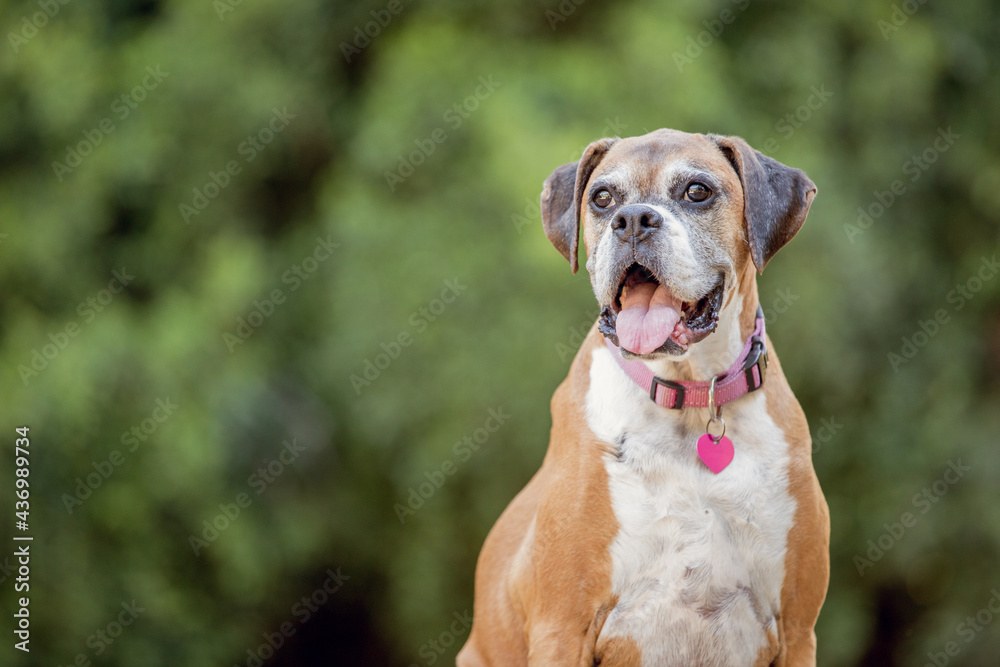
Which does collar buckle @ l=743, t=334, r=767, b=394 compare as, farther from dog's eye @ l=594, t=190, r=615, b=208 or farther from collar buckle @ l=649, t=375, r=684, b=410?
dog's eye @ l=594, t=190, r=615, b=208

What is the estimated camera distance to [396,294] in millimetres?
6418

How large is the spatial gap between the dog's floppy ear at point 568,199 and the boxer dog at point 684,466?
8.5 inches

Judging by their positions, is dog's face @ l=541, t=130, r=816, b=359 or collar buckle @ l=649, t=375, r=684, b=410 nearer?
dog's face @ l=541, t=130, r=816, b=359

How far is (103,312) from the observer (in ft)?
21.8

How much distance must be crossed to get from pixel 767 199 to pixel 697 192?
203 millimetres

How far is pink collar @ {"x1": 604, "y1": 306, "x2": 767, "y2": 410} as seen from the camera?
276cm

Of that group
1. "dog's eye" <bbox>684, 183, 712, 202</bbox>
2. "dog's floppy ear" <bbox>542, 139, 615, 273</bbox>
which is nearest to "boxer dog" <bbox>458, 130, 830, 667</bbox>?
"dog's eye" <bbox>684, 183, 712, 202</bbox>

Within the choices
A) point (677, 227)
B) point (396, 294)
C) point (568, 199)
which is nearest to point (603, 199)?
point (568, 199)

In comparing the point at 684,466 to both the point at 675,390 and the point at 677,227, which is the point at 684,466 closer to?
the point at 675,390

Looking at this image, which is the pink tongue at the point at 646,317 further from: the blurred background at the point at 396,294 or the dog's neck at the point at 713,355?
the blurred background at the point at 396,294

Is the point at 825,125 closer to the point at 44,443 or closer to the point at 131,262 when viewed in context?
the point at 131,262

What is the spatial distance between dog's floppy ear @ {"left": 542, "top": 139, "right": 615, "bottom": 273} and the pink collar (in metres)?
0.39

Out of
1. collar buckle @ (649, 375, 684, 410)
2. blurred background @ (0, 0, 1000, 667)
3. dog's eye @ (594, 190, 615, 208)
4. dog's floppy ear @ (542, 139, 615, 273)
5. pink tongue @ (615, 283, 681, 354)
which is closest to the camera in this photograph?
pink tongue @ (615, 283, 681, 354)

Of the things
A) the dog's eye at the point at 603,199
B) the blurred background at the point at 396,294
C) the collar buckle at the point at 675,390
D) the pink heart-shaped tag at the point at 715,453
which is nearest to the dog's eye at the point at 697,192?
the dog's eye at the point at 603,199
